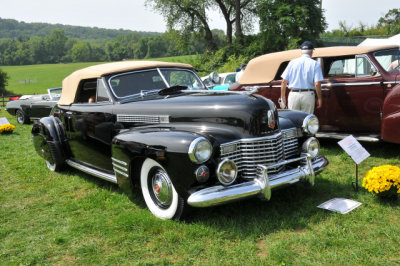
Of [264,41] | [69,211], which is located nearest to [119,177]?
[69,211]

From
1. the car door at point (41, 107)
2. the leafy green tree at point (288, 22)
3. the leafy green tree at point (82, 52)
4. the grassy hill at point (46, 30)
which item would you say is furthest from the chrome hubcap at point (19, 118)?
the grassy hill at point (46, 30)

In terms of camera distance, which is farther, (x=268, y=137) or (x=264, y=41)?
(x=264, y=41)

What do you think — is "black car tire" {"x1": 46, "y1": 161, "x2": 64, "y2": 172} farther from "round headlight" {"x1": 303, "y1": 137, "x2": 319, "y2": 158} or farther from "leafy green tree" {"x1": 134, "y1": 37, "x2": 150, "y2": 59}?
"leafy green tree" {"x1": 134, "y1": 37, "x2": 150, "y2": 59}

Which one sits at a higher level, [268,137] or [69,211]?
[268,137]

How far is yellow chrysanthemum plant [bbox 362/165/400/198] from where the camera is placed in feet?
12.3

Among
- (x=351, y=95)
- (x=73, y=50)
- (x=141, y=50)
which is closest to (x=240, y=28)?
(x=351, y=95)

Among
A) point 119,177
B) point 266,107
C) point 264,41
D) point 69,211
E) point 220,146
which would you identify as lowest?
point 69,211

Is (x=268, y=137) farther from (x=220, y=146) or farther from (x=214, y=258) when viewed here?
(x=214, y=258)

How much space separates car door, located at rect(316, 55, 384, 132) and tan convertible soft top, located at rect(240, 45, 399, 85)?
15cm

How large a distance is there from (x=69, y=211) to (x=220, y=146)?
2.23m

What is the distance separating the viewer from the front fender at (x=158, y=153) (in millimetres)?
3252

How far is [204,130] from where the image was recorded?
361 cm

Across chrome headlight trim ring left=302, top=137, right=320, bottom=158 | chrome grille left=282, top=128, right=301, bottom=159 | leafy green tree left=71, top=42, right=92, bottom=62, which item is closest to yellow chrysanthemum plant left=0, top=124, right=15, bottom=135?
chrome grille left=282, top=128, right=301, bottom=159

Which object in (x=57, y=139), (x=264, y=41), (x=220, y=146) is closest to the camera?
(x=220, y=146)
